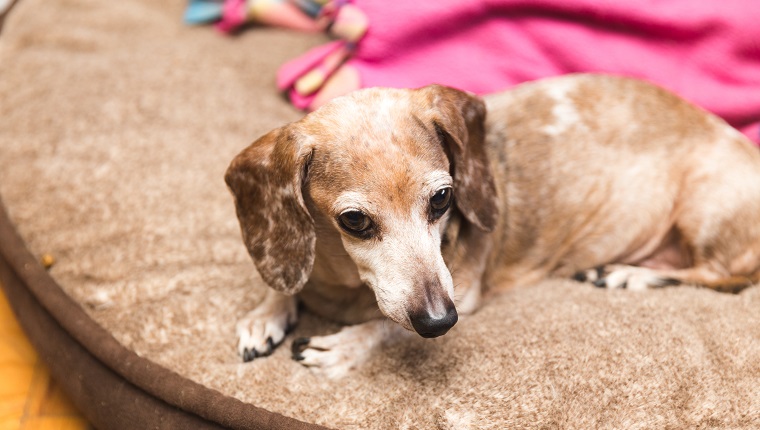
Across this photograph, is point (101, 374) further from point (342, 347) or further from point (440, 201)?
point (440, 201)

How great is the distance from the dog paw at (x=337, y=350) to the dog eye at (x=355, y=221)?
436 millimetres

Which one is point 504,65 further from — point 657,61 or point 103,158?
point 103,158

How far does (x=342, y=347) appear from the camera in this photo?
2.07 metres

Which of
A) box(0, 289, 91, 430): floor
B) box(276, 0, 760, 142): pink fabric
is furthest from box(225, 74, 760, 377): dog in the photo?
box(0, 289, 91, 430): floor

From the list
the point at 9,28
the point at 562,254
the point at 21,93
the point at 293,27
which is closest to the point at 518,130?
the point at 562,254

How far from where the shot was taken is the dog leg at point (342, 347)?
205cm

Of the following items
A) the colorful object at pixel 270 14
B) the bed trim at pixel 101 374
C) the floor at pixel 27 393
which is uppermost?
the colorful object at pixel 270 14

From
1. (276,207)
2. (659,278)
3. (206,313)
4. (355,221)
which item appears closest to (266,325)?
(206,313)

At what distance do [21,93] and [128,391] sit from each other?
1.69 meters

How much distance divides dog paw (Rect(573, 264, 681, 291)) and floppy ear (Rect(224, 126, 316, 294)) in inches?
45.4

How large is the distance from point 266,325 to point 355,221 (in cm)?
60

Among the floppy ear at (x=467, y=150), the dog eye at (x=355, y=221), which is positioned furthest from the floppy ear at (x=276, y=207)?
the floppy ear at (x=467, y=150)

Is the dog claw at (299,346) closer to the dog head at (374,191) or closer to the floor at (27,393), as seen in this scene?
the dog head at (374,191)

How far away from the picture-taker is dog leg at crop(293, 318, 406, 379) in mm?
2051
